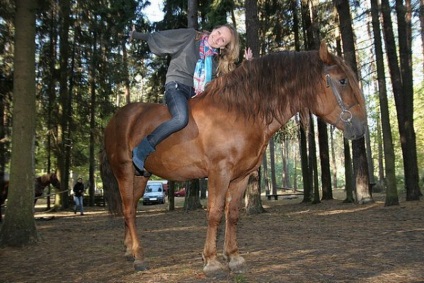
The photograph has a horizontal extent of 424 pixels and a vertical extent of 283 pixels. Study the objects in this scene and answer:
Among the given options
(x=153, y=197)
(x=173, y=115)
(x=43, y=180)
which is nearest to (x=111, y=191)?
(x=173, y=115)

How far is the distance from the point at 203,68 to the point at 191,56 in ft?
0.80

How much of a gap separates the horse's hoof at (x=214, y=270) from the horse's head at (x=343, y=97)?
7.32ft

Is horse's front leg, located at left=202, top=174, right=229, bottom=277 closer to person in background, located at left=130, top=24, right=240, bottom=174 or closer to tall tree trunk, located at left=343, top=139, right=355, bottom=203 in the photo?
person in background, located at left=130, top=24, right=240, bottom=174

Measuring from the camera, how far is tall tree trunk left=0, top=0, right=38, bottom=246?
8.07m

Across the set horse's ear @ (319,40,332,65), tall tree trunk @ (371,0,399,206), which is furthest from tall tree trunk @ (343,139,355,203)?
horse's ear @ (319,40,332,65)

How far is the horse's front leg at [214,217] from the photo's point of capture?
179 inches

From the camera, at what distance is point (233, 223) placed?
5.00 meters

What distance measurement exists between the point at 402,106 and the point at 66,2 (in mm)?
14740

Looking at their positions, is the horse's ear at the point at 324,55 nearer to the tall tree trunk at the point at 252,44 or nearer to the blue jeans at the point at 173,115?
the blue jeans at the point at 173,115

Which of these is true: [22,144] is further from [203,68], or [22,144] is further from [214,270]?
[214,270]

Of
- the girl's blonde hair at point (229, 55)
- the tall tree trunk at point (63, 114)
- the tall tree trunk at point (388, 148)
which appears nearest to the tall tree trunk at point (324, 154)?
the tall tree trunk at point (388, 148)

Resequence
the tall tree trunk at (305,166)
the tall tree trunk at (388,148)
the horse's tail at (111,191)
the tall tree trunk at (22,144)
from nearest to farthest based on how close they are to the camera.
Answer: the horse's tail at (111,191) < the tall tree trunk at (22,144) < the tall tree trunk at (388,148) < the tall tree trunk at (305,166)

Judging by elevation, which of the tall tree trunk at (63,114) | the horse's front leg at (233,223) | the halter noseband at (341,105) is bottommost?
the horse's front leg at (233,223)

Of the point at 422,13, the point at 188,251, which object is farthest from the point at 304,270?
the point at 422,13
